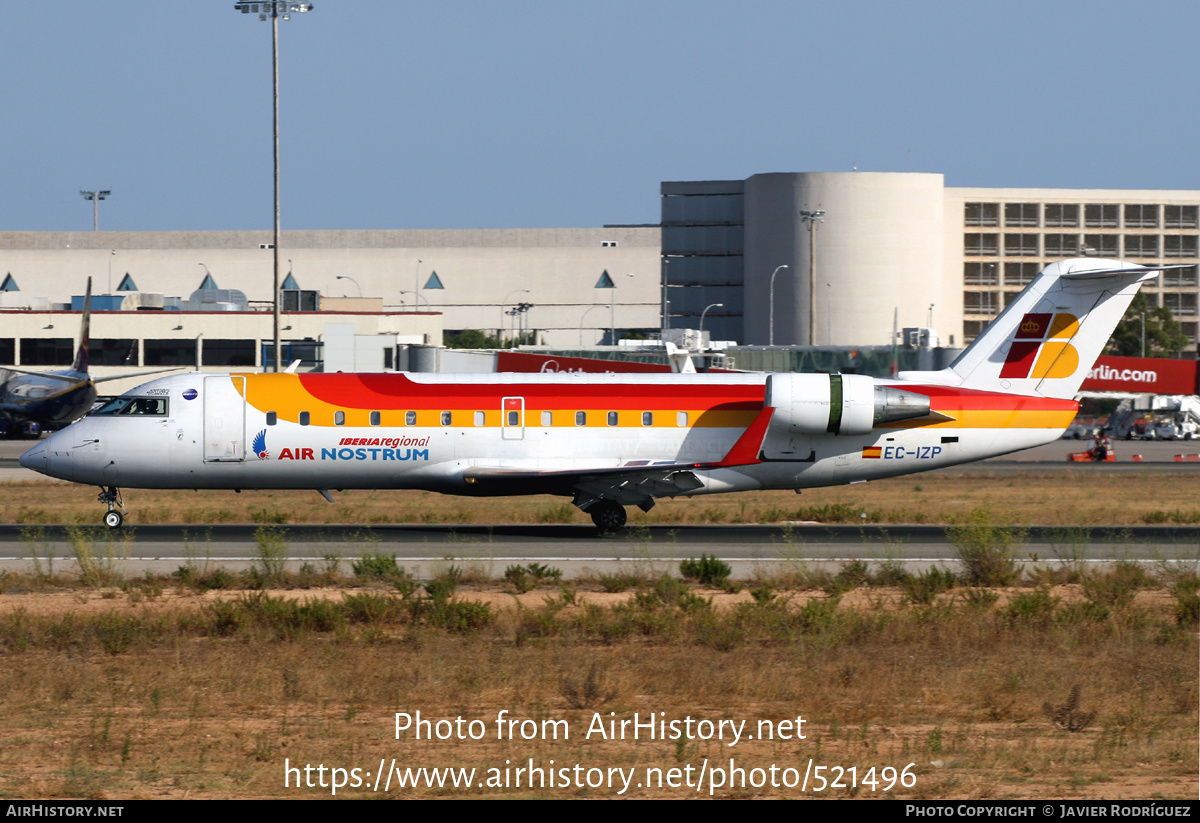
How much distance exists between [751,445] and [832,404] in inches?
70.4

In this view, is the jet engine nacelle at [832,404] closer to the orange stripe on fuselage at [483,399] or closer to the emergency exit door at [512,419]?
→ the orange stripe on fuselage at [483,399]

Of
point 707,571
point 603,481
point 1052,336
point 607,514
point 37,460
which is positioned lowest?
point 707,571

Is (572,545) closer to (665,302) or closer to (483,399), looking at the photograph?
(483,399)

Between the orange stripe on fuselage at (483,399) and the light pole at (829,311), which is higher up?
the light pole at (829,311)

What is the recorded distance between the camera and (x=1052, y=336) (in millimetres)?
26594

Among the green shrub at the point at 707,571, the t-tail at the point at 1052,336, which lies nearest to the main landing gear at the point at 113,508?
the green shrub at the point at 707,571

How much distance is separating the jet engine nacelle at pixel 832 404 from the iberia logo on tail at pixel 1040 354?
2.52 meters

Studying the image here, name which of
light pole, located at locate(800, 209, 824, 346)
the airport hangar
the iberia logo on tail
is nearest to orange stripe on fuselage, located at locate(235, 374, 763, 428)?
the iberia logo on tail

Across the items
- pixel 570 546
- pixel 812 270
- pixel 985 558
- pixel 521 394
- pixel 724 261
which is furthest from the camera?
pixel 724 261

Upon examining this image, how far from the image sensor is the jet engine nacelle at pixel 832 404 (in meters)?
25.2

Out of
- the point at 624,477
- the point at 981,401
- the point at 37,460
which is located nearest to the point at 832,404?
the point at 981,401

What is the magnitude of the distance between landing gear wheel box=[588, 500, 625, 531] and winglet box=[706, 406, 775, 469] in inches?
84.2
